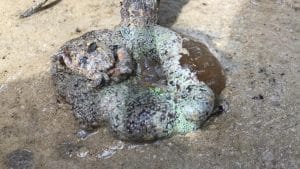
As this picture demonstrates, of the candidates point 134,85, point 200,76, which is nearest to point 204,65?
point 200,76

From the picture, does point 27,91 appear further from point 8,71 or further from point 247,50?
point 247,50

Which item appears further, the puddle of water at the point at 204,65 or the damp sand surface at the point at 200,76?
the puddle of water at the point at 204,65

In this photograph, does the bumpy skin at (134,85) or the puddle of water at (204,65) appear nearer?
the bumpy skin at (134,85)

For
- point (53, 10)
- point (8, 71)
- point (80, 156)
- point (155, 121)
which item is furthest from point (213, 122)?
point (53, 10)

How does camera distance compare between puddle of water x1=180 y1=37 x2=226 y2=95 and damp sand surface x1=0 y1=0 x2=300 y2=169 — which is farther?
puddle of water x1=180 y1=37 x2=226 y2=95
